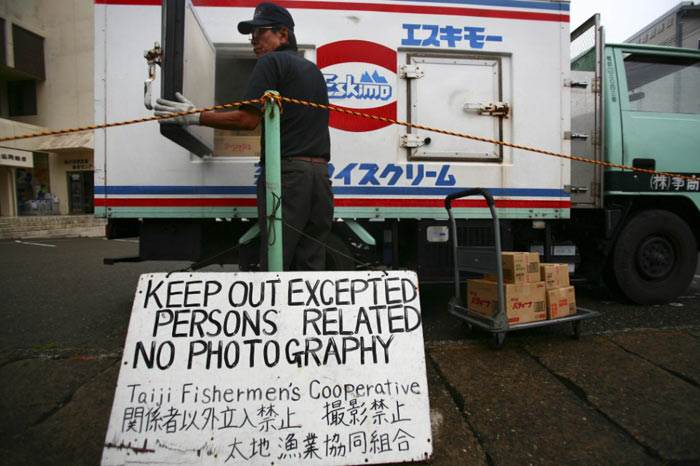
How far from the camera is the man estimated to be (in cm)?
196

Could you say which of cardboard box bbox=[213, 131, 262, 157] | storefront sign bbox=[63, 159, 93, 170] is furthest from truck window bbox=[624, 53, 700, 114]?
storefront sign bbox=[63, 159, 93, 170]

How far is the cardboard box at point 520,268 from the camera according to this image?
8.64 ft

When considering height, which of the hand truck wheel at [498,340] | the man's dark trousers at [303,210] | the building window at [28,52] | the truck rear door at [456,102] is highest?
the building window at [28,52]

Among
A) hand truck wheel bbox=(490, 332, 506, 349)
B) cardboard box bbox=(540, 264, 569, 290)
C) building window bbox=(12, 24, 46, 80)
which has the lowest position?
hand truck wheel bbox=(490, 332, 506, 349)

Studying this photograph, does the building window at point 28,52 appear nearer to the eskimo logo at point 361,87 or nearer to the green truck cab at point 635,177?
the eskimo logo at point 361,87

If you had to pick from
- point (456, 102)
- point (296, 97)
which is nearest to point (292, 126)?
point (296, 97)

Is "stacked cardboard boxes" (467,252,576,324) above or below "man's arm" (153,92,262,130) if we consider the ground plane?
below

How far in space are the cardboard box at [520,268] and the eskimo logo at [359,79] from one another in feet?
4.83

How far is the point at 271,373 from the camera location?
4.80 ft

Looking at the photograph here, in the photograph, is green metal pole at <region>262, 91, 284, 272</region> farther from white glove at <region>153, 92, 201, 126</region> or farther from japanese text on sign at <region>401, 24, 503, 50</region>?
japanese text on sign at <region>401, 24, 503, 50</region>

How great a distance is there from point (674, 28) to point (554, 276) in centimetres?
662

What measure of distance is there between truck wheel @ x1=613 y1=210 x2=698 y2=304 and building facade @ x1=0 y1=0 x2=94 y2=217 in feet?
63.2

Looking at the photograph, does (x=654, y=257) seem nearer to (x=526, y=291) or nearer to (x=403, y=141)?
(x=526, y=291)

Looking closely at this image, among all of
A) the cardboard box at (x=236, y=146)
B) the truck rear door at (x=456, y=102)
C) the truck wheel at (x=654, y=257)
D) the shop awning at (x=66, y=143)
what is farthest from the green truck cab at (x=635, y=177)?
the shop awning at (x=66, y=143)
